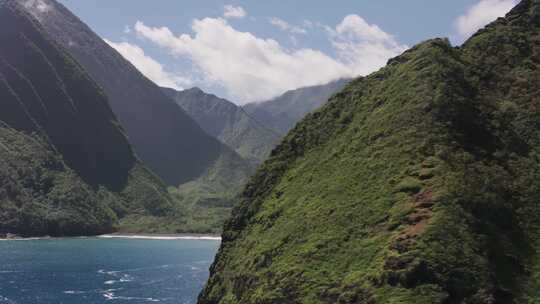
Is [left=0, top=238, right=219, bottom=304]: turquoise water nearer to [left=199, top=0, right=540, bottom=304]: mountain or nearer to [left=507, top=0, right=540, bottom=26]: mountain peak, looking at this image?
[left=199, top=0, right=540, bottom=304]: mountain

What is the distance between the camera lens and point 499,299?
56531mm

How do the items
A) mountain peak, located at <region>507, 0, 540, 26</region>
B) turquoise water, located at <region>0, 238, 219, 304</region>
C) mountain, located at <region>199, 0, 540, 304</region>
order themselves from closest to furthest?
mountain, located at <region>199, 0, 540, 304</region> → mountain peak, located at <region>507, 0, 540, 26</region> → turquoise water, located at <region>0, 238, 219, 304</region>

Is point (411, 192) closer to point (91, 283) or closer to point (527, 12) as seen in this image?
point (527, 12)

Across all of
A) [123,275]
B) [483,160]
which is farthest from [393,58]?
[123,275]

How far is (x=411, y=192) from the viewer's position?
68438mm

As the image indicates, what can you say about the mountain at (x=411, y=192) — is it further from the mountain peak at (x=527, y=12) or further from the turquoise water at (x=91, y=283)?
the turquoise water at (x=91, y=283)

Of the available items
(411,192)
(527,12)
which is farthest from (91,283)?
(527,12)

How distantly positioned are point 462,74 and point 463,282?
41.1 meters

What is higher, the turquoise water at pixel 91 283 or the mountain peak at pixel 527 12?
the mountain peak at pixel 527 12

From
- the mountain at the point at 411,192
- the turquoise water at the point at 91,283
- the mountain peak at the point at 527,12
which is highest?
the mountain peak at the point at 527,12

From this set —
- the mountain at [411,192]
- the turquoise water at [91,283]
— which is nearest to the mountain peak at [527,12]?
the mountain at [411,192]

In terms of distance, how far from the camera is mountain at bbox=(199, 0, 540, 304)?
195 feet

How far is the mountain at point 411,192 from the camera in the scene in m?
59.4

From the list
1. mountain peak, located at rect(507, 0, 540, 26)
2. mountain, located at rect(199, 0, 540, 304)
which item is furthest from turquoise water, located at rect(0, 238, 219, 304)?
mountain peak, located at rect(507, 0, 540, 26)
